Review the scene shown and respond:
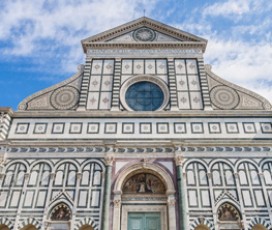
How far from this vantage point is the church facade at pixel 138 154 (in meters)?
11.7

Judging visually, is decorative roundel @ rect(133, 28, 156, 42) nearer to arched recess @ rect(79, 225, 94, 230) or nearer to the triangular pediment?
the triangular pediment

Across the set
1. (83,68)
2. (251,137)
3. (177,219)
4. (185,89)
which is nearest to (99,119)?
(83,68)

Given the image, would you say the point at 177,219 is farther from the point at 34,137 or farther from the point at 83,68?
the point at 83,68

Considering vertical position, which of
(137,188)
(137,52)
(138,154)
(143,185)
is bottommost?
(137,188)

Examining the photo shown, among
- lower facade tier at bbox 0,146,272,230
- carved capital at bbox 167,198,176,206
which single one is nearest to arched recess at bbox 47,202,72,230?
lower facade tier at bbox 0,146,272,230

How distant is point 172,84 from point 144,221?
6355 millimetres

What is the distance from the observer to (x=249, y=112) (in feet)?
45.2

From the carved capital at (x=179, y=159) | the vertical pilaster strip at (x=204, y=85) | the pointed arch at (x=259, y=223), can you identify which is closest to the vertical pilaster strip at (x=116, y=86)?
the carved capital at (x=179, y=159)

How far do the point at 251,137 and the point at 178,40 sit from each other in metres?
6.28

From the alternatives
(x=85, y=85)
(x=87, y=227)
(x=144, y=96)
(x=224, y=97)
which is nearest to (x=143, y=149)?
(x=144, y=96)

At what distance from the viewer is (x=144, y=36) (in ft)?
54.7

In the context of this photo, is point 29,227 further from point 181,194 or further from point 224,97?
point 224,97

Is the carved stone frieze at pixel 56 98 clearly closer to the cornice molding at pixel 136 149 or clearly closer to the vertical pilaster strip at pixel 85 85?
the vertical pilaster strip at pixel 85 85

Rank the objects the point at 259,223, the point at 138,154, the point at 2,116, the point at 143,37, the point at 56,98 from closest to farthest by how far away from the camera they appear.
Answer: the point at 259,223
the point at 138,154
the point at 2,116
the point at 56,98
the point at 143,37
